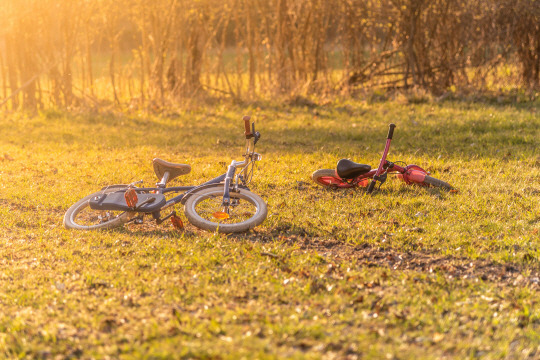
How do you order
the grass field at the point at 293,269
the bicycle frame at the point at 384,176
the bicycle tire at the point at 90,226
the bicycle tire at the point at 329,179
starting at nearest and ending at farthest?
the grass field at the point at 293,269, the bicycle tire at the point at 90,226, the bicycle frame at the point at 384,176, the bicycle tire at the point at 329,179

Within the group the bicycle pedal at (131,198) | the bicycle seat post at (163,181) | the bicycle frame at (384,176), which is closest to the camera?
the bicycle pedal at (131,198)

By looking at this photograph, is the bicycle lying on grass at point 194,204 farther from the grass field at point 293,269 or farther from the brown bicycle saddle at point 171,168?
the grass field at point 293,269

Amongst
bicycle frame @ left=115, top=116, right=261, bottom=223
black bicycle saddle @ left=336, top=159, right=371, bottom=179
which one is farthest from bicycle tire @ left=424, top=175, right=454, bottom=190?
bicycle frame @ left=115, top=116, right=261, bottom=223

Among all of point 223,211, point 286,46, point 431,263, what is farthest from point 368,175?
point 286,46

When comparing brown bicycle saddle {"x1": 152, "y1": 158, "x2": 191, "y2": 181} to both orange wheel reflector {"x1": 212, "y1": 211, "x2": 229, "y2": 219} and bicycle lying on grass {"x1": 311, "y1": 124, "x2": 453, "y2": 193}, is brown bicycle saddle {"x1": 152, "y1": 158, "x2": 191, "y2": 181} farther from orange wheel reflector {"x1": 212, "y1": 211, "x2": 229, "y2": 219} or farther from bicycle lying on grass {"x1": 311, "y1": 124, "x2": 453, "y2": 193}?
bicycle lying on grass {"x1": 311, "y1": 124, "x2": 453, "y2": 193}

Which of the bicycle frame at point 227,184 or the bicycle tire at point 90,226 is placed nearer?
the bicycle frame at point 227,184

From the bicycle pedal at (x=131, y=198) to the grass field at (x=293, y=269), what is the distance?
0.32 m

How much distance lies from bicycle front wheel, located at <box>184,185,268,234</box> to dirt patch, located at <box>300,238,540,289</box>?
1.96ft

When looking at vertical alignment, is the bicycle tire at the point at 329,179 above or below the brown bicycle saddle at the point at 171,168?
below

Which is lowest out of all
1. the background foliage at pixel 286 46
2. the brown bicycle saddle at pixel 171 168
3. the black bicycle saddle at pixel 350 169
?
the black bicycle saddle at pixel 350 169

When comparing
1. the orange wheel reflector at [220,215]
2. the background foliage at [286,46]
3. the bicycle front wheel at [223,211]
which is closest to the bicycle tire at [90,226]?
the bicycle front wheel at [223,211]

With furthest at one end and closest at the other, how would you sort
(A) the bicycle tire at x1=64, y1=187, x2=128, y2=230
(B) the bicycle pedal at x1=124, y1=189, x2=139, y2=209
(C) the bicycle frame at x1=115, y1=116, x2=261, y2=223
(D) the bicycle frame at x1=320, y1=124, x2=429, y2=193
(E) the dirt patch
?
(D) the bicycle frame at x1=320, y1=124, x2=429, y2=193, (A) the bicycle tire at x1=64, y1=187, x2=128, y2=230, (C) the bicycle frame at x1=115, y1=116, x2=261, y2=223, (B) the bicycle pedal at x1=124, y1=189, x2=139, y2=209, (E) the dirt patch

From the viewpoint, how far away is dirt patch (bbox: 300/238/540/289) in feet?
16.6

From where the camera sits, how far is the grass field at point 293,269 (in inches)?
155
